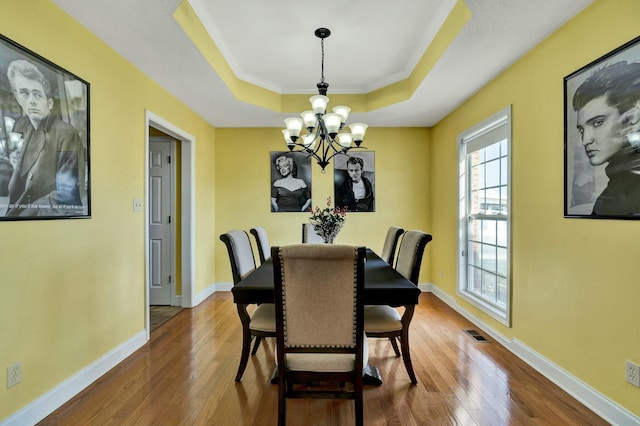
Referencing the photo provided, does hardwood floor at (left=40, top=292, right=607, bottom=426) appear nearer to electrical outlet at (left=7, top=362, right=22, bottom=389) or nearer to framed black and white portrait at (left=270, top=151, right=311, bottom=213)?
electrical outlet at (left=7, top=362, right=22, bottom=389)

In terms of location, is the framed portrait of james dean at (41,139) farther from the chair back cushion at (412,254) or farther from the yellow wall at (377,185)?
the yellow wall at (377,185)

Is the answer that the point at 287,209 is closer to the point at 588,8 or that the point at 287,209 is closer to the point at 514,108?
the point at 514,108

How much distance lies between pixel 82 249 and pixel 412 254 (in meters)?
2.26

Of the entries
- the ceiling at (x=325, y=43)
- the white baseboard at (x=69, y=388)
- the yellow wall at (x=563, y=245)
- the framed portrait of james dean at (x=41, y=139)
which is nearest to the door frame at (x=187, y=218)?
the ceiling at (x=325, y=43)

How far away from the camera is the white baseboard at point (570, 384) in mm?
1761

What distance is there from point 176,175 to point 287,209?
156cm

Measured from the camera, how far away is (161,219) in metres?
4.11

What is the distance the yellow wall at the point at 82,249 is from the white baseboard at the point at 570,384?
10.5ft

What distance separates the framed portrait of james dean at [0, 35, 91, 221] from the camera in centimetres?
167

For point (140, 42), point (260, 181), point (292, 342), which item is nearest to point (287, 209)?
point (260, 181)

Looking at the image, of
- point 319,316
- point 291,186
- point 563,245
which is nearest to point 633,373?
point 563,245

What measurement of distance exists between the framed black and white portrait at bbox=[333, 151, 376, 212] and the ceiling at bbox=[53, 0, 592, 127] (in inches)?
38.4

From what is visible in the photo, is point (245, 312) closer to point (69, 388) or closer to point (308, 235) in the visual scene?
point (69, 388)

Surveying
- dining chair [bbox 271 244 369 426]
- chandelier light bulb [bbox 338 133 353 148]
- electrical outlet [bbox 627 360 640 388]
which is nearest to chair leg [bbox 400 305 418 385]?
dining chair [bbox 271 244 369 426]
